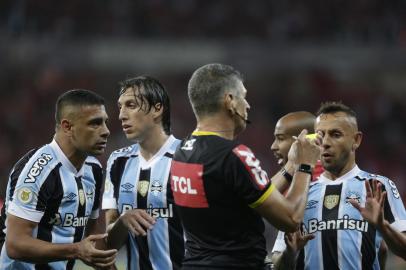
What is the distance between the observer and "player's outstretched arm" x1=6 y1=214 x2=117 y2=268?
15.4 feet

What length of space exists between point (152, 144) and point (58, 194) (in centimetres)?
79

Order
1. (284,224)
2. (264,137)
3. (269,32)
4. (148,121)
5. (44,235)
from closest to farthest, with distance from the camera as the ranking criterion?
(284,224) → (44,235) → (148,121) → (264,137) → (269,32)

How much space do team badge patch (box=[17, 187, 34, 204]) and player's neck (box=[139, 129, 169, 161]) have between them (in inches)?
36.8

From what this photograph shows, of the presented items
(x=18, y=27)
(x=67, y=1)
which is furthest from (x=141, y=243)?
(x=67, y=1)

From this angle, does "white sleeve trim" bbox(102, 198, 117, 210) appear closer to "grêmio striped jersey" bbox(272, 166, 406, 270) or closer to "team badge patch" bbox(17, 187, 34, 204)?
"team badge patch" bbox(17, 187, 34, 204)

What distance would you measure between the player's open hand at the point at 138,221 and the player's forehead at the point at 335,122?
4.38 feet

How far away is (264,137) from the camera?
17.7 metres

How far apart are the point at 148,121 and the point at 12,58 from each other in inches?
513

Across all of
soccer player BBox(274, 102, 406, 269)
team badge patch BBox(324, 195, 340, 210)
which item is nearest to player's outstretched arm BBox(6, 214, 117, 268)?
soccer player BBox(274, 102, 406, 269)

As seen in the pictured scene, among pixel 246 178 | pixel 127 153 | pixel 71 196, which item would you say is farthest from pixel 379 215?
pixel 71 196

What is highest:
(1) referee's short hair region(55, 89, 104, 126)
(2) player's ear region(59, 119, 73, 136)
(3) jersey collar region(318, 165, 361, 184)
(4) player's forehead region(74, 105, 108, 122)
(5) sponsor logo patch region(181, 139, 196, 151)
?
(1) referee's short hair region(55, 89, 104, 126)

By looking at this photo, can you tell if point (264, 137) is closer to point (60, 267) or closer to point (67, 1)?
point (67, 1)

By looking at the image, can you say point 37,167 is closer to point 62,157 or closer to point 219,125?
point 62,157

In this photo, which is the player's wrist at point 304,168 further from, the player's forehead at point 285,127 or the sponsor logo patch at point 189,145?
the player's forehead at point 285,127
